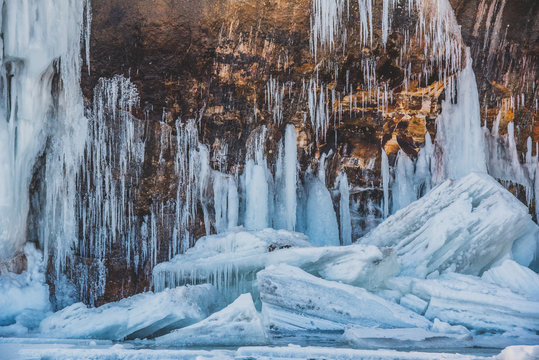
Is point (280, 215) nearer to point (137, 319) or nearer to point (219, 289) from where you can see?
point (219, 289)

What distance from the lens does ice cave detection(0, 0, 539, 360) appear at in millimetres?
8289

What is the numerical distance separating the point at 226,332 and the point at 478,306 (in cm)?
362

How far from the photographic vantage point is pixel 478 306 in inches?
332

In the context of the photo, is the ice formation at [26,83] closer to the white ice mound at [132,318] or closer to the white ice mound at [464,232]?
the white ice mound at [132,318]

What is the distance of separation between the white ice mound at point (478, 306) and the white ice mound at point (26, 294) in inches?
237

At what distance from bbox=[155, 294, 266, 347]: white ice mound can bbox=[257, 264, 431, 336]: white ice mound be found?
62 cm

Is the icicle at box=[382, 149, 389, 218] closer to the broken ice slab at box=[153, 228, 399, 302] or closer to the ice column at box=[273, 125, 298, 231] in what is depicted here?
the ice column at box=[273, 125, 298, 231]

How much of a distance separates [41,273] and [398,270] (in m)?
6.33

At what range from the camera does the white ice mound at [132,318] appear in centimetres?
801

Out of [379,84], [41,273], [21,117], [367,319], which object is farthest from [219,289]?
[379,84]

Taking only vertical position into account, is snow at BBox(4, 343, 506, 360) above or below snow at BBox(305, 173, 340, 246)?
below

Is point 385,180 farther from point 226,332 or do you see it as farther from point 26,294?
point 26,294

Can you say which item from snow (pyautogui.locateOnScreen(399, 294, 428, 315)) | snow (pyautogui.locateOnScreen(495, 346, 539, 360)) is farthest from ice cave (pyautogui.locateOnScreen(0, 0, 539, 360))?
snow (pyautogui.locateOnScreen(495, 346, 539, 360))

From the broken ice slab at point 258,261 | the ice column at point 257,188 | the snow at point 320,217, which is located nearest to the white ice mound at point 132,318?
the broken ice slab at point 258,261
